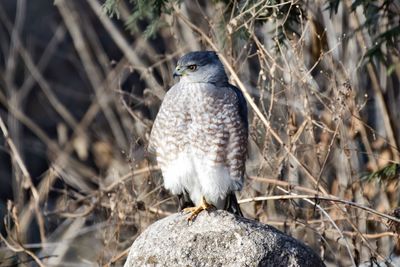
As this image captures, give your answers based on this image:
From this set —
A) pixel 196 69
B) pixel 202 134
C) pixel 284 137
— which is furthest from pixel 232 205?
pixel 284 137

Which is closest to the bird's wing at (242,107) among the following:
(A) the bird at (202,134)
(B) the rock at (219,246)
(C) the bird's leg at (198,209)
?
(A) the bird at (202,134)

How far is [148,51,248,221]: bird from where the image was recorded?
6340mm

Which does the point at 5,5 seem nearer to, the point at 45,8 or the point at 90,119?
the point at 45,8

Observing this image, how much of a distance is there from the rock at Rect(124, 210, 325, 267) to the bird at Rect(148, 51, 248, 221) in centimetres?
51

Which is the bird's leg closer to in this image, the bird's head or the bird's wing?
the bird's wing

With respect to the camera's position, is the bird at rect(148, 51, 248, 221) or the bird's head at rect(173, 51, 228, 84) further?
the bird's head at rect(173, 51, 228, 84)

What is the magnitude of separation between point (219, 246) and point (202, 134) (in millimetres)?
932

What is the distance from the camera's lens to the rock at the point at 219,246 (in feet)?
18.4

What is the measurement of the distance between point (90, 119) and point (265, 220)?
427 cm

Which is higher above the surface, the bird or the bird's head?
the bird's head

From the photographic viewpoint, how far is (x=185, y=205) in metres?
6.68

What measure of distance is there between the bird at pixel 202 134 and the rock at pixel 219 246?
51 centimetres

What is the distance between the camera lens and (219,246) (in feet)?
18.5

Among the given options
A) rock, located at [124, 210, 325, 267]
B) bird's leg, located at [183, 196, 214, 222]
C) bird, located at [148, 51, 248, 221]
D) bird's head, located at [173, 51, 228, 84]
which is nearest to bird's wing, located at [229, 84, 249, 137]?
bird, located at [148, 51, 248, 221]
